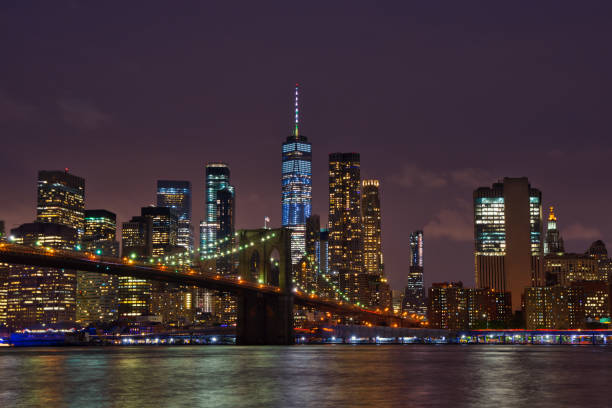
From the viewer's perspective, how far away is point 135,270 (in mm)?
88375

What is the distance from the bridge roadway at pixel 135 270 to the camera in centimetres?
7800

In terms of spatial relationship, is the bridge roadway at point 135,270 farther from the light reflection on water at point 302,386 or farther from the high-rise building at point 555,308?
the high-rise building at point 555,308

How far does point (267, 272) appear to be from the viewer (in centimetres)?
11738

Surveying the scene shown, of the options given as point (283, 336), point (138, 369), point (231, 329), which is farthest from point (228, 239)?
point (138, 369)

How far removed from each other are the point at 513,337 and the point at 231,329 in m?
57.7

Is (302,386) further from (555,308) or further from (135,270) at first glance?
(555,308)

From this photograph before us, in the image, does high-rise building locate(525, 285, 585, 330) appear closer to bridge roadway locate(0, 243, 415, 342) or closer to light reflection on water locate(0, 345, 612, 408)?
bridge roadway locate(0, 243, 415, 342)

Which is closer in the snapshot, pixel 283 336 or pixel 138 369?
pixel 138 369

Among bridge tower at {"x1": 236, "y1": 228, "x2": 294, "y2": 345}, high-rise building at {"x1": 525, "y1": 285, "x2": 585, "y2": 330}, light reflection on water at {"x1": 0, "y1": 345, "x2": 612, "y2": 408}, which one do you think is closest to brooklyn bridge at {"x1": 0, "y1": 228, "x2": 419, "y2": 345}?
bridge tower at {"x1": 236, "y1": 228, "x2": 294, "y2": 345}

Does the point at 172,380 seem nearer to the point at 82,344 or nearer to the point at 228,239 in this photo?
the point at 228,239

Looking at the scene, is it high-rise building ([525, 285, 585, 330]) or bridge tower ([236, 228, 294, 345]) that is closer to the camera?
bridge tower ([236, 228, 294, 345])

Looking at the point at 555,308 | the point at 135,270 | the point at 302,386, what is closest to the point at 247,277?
the point at 135,270

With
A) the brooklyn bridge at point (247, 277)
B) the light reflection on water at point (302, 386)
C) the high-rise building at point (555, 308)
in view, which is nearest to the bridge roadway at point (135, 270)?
the brooklyn bridge at point (247, 277)

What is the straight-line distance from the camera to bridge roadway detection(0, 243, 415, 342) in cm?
7800
